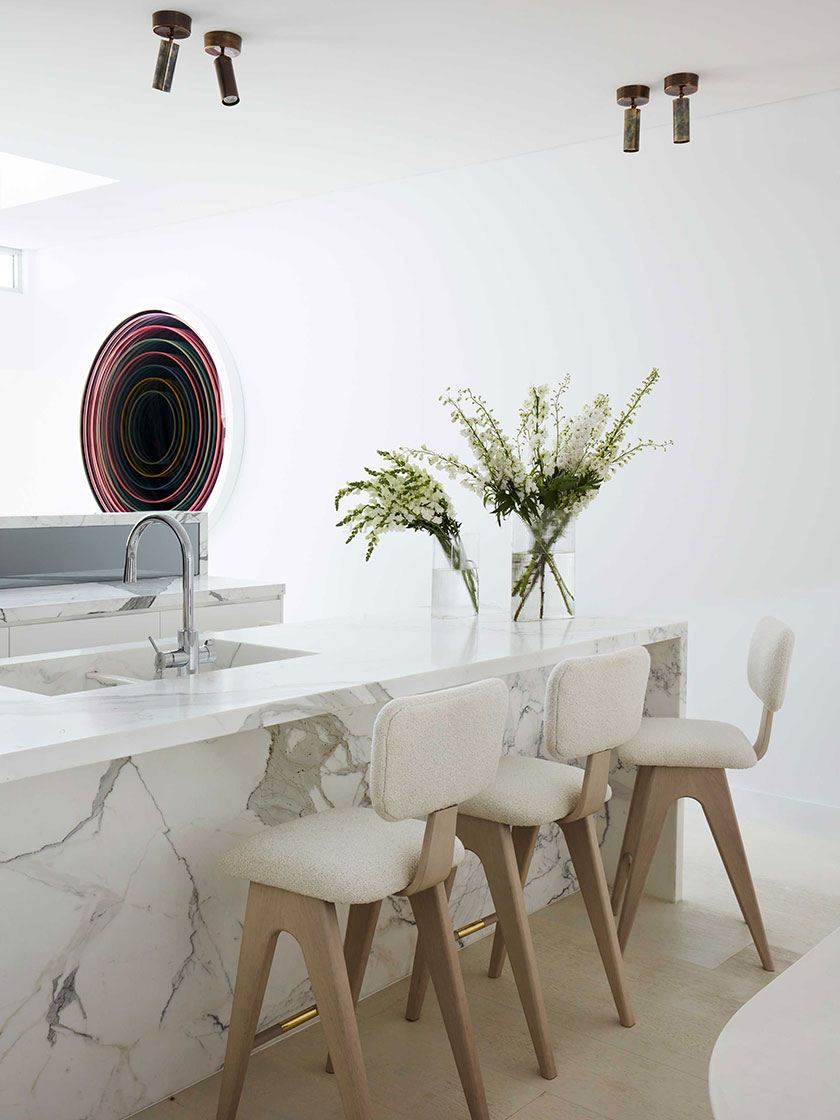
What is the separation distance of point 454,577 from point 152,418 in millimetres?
3456

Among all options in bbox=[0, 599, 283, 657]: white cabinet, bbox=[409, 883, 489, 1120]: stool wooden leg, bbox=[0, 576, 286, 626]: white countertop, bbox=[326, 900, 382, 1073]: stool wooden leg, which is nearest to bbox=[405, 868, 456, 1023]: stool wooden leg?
bbox=[326, 900, 382, 1073]: stool wooden leg

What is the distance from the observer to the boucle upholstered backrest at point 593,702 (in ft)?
6.89

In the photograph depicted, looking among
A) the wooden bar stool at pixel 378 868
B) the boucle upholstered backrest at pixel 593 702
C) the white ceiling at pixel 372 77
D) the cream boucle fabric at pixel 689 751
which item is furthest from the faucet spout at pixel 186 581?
the white ceiling at pixel 372 77

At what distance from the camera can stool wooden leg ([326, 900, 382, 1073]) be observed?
6.93 ft

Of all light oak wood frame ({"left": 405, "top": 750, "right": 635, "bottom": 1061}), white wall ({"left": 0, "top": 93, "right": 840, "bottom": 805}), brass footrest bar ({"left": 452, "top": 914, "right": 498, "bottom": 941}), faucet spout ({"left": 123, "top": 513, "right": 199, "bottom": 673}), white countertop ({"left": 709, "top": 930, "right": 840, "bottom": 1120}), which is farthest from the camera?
white wall ({"left": 0, "top": 93, "right": 840, "bottom": 805})

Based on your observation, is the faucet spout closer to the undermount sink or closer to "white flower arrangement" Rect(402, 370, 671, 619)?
the undermount sink

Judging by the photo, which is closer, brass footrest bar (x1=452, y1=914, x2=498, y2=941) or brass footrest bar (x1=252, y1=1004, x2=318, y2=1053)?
brass footrest bar (x1=252, y1=1004, x2=318, y2=1053)

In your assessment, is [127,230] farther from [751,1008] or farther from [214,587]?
[751,1008]

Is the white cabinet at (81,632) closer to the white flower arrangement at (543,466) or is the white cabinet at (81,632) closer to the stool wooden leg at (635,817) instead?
the white flower arrangement at (543,466)

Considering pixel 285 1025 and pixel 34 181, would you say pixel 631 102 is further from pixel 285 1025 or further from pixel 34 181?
pixel 34 181

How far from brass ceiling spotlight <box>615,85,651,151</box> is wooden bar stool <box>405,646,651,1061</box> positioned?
2087mm

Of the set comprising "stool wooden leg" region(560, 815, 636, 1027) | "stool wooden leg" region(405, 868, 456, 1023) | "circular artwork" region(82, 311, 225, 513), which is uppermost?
"circular artwork" region(82, 311, 225, 513)

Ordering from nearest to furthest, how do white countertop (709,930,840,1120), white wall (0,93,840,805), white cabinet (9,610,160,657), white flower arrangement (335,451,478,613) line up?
white countertop (709,930,840,1120), white flower arrangement (335,451,478,613), white cabinet (9,610,160,657), white wall (0,93,840,805)

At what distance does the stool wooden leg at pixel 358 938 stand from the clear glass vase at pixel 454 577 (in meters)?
1.02
